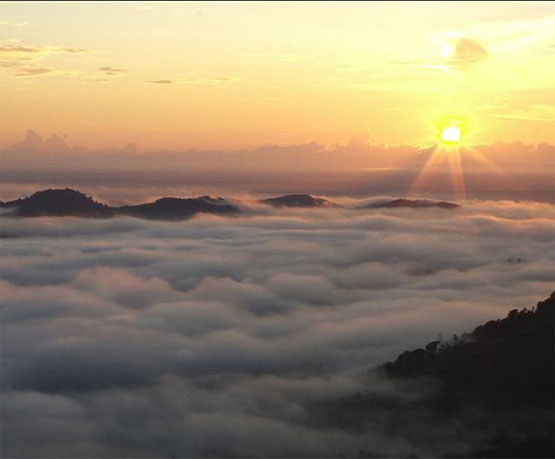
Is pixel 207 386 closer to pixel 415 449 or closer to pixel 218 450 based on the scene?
pixel 218 450

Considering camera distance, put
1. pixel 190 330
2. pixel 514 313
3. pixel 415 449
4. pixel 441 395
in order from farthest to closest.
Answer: pixel 190 330
pixel 514 313
pixel 441 395
pixel 415 449

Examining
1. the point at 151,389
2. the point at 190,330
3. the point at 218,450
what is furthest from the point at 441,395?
the point at 190,330

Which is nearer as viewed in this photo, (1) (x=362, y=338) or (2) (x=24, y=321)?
(1) (x=362, y=338)

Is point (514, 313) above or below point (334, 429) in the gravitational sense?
above

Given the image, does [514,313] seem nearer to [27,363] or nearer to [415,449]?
[415,449]

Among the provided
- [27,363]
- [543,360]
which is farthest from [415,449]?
[27,363]

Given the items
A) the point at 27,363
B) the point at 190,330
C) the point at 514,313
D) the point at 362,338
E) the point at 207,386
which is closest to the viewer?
the point at 514,313
